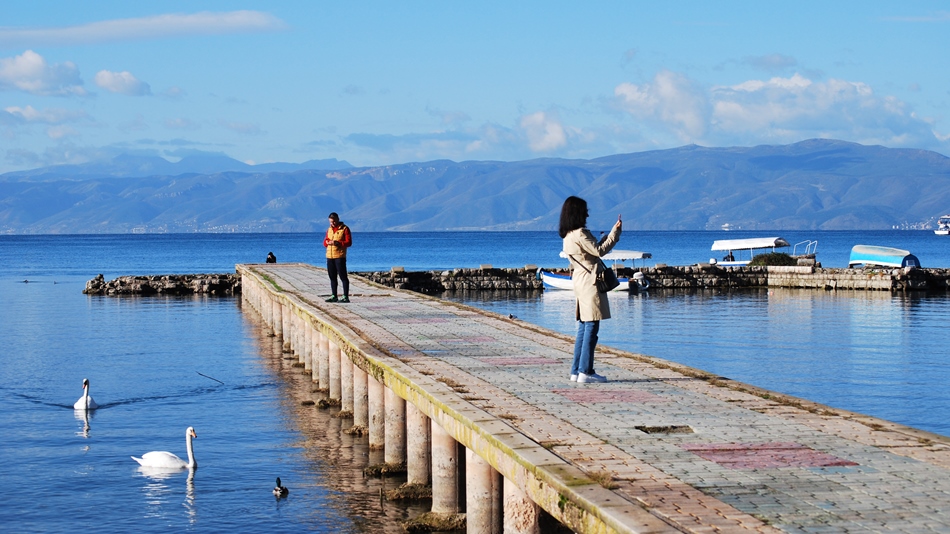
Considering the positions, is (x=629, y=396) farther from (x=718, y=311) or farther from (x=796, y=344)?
(x=718, y=311)

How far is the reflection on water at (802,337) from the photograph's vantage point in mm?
23078

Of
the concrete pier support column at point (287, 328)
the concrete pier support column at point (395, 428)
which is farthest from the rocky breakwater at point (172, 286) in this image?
the concrete pier support column at point (395, 428)

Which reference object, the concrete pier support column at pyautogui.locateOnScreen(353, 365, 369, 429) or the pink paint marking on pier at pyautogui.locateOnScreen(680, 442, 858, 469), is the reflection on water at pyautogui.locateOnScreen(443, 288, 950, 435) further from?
the pink paint marking on pier at pyautogui.locateOnScreen(680, 442, 858, 469)

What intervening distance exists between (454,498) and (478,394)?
43.4 inches

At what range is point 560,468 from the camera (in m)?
8.62

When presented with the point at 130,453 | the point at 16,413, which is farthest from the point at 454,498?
the point at 16,413

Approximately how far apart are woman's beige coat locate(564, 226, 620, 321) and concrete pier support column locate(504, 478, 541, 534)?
154 inches

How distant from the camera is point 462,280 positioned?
6056 centimetres

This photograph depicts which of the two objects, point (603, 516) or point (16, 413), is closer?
point (603, 516)

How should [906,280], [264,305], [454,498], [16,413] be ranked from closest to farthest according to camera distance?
1. [454,498]
2. [16,413]
3. [264,305]
4. [906,280]

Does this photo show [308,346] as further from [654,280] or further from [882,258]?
[882,258]

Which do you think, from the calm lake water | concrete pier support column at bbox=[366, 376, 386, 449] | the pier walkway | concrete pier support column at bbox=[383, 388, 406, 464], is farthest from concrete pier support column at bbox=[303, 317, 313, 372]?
concrete pier support column at bbox=[383, 388, 406, 464]

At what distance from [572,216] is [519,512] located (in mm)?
4686

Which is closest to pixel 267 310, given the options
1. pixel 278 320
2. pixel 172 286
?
pixel 278 320
